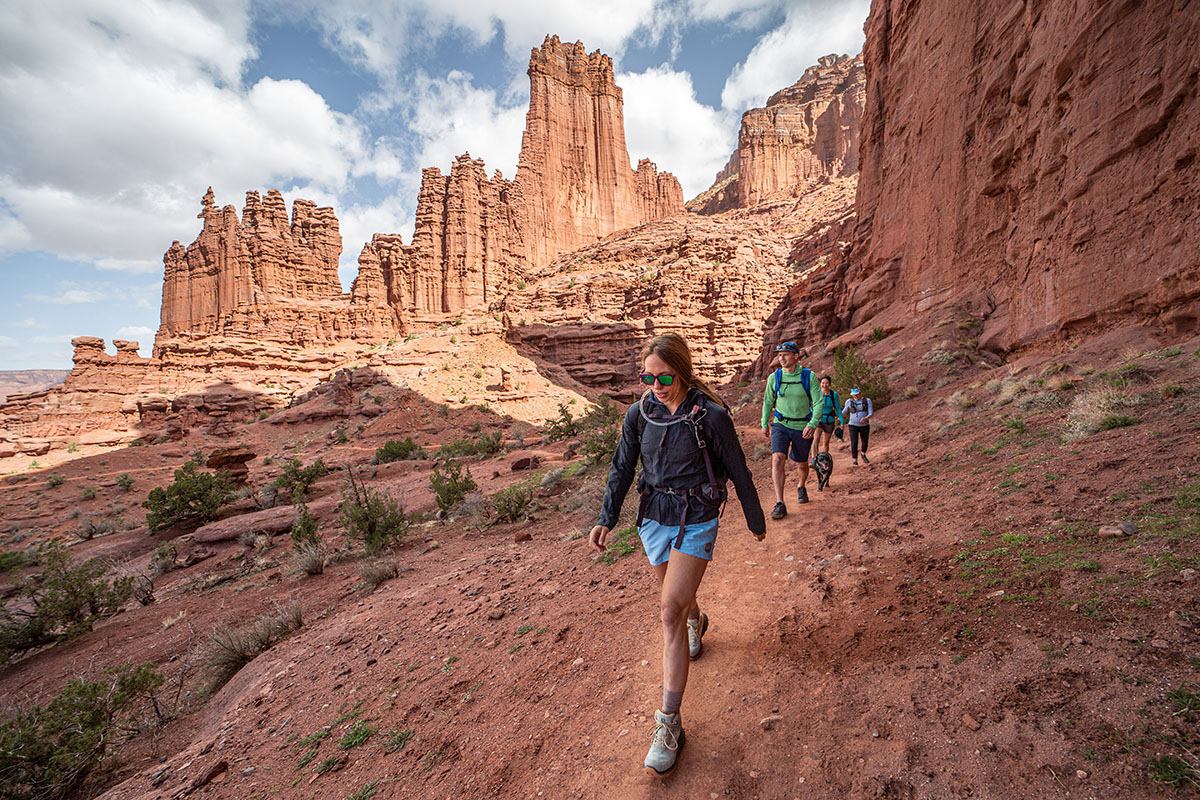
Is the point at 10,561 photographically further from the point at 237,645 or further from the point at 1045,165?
the point at 1045,165

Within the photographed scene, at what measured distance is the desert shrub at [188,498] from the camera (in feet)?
39.2

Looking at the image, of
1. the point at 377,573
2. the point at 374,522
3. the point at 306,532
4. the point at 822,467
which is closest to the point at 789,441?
the point at 822,467

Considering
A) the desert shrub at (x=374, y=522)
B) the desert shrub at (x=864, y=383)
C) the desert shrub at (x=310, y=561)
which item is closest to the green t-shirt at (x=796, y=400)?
the desert shrub at (x=374, y=522)

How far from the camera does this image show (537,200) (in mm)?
65812

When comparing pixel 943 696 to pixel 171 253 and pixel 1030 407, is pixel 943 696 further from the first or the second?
pixel 171 253

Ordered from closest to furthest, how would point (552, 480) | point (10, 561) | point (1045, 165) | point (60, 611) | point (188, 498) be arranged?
1. point (60, 611)
2. point (1045, 165)
3. point (552, 480)
4. point (10, 561)
5. point (188, 498)

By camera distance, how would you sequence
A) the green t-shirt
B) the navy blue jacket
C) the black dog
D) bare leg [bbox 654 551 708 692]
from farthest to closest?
the black dog → the green t-shirt → the navy blue jacket → bare leg [bbox 654 551 708 692]

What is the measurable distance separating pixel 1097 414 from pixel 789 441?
3396 mm

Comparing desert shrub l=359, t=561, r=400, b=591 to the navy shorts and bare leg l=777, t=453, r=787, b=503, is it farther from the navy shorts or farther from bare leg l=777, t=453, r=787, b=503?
the navy shorts

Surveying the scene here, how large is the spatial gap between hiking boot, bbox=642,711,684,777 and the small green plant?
2.14m

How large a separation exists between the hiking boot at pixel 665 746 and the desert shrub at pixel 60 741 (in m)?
4.51

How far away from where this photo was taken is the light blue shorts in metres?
2.33

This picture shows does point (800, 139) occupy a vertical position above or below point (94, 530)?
above

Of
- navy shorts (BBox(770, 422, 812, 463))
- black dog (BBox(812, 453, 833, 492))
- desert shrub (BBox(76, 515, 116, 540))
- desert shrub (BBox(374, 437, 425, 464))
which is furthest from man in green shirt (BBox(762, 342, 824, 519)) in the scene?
desert shrub (BBox(76, 515, 116, 540))
